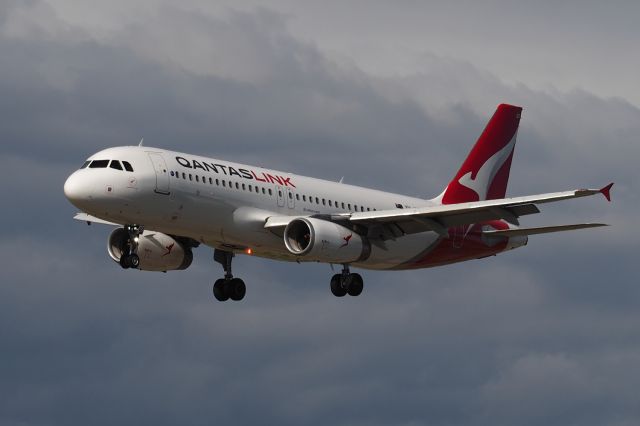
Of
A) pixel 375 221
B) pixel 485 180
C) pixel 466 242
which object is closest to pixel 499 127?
pixel 485 180

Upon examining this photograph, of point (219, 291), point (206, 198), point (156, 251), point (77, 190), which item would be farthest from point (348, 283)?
point (77, 190)

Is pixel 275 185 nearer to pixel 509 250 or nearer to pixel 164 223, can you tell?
pixel 164 223

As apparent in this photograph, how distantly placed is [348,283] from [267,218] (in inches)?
224

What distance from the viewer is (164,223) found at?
66.0 m

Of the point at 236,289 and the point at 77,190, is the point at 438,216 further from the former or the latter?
the point at 77,190

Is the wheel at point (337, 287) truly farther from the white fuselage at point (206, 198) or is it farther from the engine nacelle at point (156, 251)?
the engine nacelle at point (156, 251)

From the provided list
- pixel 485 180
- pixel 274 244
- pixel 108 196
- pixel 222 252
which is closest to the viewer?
pixel 108 196

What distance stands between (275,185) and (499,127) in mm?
17328

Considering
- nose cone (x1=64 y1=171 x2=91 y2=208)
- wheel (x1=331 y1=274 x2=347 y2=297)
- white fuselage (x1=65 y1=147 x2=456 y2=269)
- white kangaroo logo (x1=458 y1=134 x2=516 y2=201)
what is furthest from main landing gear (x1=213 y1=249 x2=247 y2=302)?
white kangaroo logo (x1=458 y1=134 x2=516 y2=201)

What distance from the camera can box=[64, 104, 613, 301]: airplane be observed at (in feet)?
214

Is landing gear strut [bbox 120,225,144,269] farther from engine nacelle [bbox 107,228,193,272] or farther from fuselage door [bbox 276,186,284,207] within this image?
fuselage door [bbox 276,186,284,207]

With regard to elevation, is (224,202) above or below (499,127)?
below

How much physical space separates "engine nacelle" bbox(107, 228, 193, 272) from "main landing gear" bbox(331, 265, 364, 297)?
22.8 ft

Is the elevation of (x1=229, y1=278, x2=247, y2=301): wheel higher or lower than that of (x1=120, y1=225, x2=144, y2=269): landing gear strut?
higher
